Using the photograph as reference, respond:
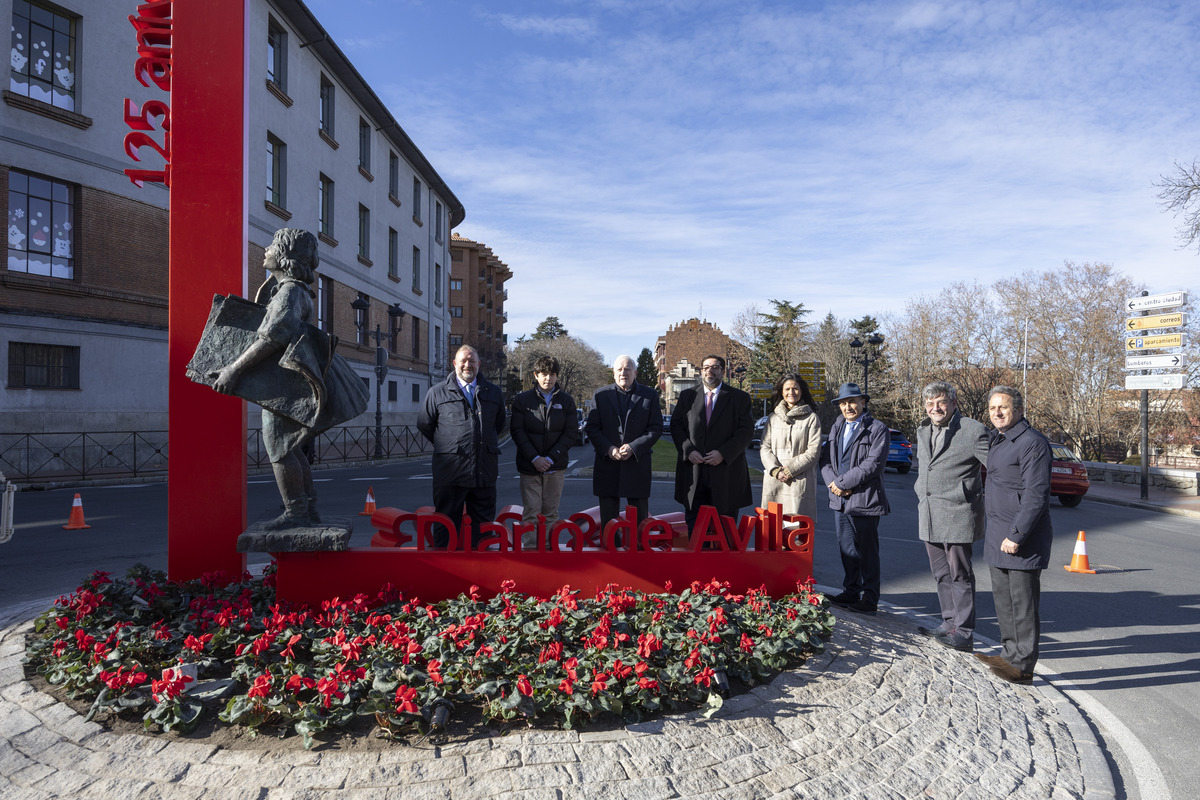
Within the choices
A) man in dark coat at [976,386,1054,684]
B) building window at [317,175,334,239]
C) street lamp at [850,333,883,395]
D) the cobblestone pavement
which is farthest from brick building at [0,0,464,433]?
street lamp at [850,333,883,395]

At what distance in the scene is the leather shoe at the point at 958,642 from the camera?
4.75 metres

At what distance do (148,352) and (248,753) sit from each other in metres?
19.2

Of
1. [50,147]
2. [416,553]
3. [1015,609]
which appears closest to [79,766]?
[416,553]

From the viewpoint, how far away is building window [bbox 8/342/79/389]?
51.9 ft

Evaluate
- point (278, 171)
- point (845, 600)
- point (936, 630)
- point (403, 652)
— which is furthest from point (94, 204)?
point (936, 630)

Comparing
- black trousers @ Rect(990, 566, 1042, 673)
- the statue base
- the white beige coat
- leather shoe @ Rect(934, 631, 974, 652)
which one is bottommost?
leather shoe @ Rect(934, 631, 974, 652)

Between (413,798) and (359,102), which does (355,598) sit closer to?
(413,798)

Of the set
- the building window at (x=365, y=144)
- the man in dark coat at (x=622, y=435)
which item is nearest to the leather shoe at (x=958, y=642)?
the man in dark coat at (x=622, y=435)

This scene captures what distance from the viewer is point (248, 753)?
296cm

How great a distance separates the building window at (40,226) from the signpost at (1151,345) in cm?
2752

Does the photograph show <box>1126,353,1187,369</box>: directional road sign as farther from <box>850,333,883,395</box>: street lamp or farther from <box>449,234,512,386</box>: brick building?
<box>449,234,512,386</box>: brick building

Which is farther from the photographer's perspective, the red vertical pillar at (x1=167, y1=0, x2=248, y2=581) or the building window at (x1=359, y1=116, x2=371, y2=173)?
the building window at (x1=359, y1=116, x2=371, y2=173)

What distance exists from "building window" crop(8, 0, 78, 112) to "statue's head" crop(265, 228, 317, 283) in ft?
56.8

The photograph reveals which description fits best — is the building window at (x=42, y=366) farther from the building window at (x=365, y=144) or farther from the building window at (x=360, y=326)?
the building window at (x=365, y=144)
